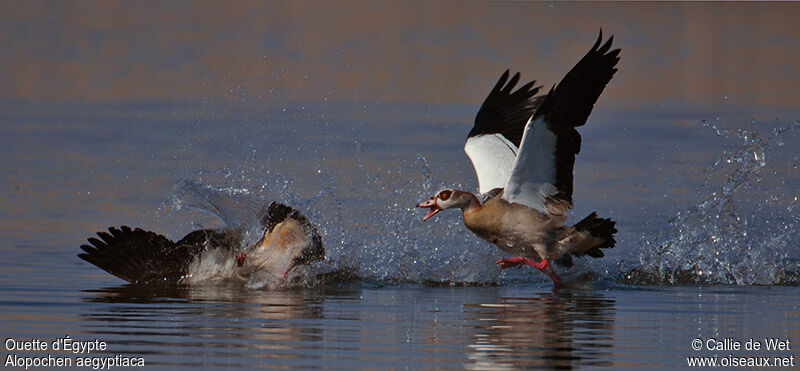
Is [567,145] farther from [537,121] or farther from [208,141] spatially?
[208,141]

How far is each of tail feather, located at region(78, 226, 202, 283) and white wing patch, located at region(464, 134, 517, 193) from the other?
11.2 ft

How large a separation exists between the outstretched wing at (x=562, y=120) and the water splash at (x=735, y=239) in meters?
1.17

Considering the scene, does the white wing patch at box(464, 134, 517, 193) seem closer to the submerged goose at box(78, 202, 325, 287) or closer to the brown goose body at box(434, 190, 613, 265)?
the brown goose body at box(434, 190, 613, 265)

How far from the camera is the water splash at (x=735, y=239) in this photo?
11.5 m

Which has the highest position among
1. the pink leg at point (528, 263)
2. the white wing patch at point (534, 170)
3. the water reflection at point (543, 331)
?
the white wing patch at point (534, 170)

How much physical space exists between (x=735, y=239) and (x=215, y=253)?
16.4 feet

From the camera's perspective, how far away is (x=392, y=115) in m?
Answer: 21.4

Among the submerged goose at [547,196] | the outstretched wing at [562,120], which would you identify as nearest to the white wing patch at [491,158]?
the submerged goose at [547,196]

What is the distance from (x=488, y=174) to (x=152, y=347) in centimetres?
624

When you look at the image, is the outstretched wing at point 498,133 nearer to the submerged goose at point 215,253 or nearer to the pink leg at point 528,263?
the pink leg at point 528,263

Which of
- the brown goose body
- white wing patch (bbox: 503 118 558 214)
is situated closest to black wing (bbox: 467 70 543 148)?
white wing patch (bbox: 503 118 558 214)

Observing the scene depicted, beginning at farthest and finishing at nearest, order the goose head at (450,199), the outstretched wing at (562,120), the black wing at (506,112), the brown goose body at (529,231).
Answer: the black wing at (506,112)
the goose head at (450,199)
the brown goose body at (529,231)
the outstretched wing at (562,120)

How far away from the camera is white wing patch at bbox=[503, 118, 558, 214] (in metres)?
11.0

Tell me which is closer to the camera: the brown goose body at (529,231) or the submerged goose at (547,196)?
the submerged goose at (547,196)
